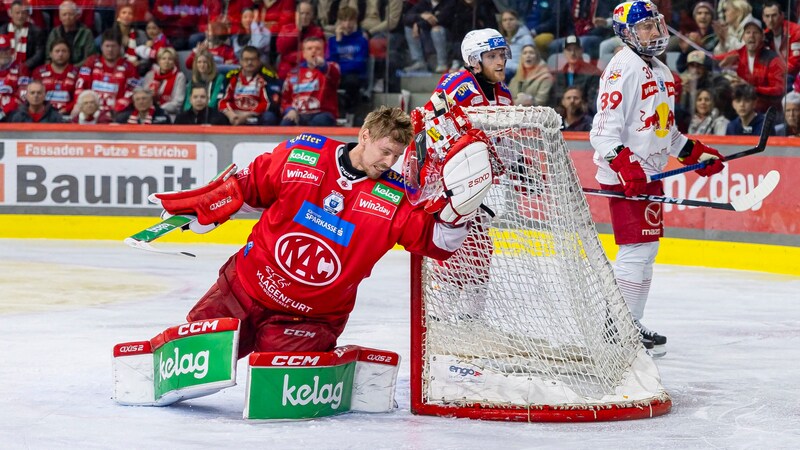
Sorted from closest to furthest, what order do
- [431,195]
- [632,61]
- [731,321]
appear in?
[431,195] < [632,61] < [731,321]

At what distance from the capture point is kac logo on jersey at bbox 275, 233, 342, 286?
3.54m

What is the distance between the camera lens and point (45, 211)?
8930 mm

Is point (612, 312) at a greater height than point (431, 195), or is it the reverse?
point (431, 195)

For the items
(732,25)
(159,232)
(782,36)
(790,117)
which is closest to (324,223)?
(159,232)

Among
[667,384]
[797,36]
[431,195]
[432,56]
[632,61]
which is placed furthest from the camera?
[432,56]

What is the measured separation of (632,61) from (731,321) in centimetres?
145

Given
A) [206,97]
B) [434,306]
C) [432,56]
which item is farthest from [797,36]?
[434,306]

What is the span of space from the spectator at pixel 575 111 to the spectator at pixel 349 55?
148cm

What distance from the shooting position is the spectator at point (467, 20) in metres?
8.71

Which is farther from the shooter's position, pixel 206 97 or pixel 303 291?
pixel 206 97

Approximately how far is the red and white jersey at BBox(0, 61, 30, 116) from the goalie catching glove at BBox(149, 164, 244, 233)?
6160 millimetres

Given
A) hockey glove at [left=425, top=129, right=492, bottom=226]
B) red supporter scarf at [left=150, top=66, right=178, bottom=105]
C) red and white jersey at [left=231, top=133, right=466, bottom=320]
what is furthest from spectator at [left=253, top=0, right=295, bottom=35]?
hockey glove at [left=425, top=129, right=492, bottom=226]

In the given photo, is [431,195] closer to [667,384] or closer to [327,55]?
[667,384]

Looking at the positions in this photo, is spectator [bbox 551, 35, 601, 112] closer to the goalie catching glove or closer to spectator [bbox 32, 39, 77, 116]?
spectator [bbox 32, 39, 77, 116]
